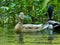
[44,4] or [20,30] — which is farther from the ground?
[44,4]

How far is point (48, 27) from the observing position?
7.79 meters

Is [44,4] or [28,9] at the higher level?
[44,4]

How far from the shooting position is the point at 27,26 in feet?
25.5

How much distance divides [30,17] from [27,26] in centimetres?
91

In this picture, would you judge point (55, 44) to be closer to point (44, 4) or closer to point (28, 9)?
point (44, 4)

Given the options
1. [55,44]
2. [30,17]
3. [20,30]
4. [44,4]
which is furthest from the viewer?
[30,17]

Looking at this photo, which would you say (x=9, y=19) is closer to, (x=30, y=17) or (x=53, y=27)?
(x=30, y=17)

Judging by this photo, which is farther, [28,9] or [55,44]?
[28,9]

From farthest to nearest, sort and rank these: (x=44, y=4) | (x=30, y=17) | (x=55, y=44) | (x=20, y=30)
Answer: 1. (x=30, y=17)
2. (x=20, y=30)
3. (x=55, y=44)
4. (x=44, y=4)

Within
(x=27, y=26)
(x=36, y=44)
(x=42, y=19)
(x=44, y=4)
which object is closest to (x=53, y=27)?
(x=27, y=26)

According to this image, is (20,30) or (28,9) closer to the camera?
(20,30)

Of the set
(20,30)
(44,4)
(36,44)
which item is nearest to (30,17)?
(20,30)

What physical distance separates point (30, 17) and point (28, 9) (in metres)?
0.57

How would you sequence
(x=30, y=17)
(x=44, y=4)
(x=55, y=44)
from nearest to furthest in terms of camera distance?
(x=44, y=4)
(x=55, y=44)
(x=30, y=17)
